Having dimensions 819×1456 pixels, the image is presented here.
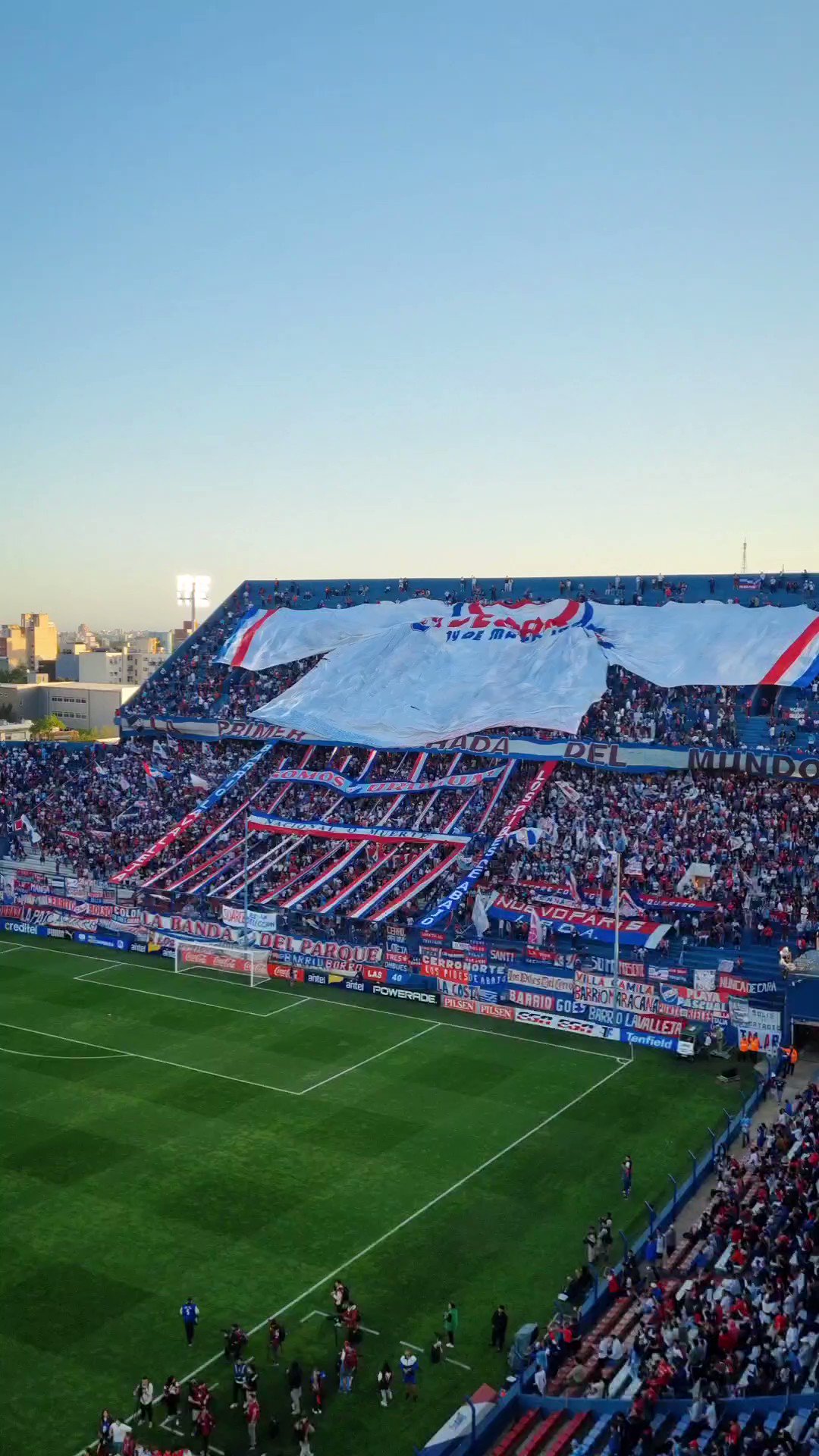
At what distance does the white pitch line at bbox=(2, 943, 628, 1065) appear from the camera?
112 ft

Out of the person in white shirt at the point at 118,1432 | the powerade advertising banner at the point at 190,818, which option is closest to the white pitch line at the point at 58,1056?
the powerade advertising banner at the point at 190,818

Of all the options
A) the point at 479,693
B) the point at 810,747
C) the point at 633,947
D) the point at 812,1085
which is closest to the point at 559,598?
the point at 479,693

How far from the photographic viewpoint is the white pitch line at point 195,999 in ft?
122

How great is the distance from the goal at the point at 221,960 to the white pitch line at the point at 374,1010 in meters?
0.53

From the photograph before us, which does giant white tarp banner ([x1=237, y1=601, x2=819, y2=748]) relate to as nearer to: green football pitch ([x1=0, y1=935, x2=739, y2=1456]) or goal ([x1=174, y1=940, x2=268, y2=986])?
goal ([x1=174, y1=940, x2=268, y2=986])

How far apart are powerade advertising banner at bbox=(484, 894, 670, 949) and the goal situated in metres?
7.76

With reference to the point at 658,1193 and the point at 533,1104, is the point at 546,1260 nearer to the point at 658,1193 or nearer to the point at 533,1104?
the point at 658,1193

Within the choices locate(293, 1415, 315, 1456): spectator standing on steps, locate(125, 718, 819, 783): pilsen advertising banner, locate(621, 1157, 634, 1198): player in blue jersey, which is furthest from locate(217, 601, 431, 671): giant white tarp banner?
locate(293, 1415, 315, 1456): spectator standing on steps

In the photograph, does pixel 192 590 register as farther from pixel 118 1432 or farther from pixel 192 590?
pixel 118 1432

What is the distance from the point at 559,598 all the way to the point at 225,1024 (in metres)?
27.1

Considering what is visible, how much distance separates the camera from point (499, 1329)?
19.6 metres

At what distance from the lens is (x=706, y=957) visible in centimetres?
3675

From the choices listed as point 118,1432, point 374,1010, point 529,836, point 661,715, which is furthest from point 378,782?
point 118,1432

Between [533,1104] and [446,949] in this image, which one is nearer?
[533,1104]
